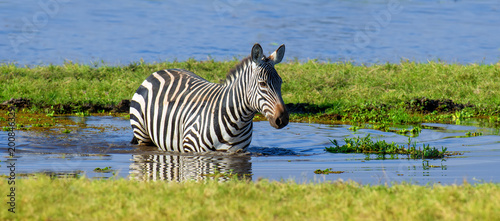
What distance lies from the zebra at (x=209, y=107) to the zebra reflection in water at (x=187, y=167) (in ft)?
0.76

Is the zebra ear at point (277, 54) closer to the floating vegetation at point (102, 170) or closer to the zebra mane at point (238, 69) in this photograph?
the zebra mane at point (238, 69)

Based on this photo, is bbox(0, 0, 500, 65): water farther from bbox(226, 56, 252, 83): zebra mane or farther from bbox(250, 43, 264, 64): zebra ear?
bbox(250, 43, 264, 64): zebra ear

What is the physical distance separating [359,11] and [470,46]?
561 inches

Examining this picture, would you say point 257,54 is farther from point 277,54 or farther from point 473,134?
point 473,134

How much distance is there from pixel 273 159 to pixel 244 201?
142 inches

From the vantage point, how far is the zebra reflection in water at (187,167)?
26.1 feet

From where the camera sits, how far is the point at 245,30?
1364 inches

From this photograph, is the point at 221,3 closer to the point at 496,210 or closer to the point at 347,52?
the point at 347,52

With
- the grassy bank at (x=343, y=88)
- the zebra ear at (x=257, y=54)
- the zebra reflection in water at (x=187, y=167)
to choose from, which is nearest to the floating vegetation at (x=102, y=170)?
the zebra reflection in water at (x=187, y=167)

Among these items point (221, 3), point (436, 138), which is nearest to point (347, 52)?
point (436, 138)

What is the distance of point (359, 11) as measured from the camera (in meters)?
43.4

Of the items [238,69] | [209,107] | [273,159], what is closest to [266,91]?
[238,69]

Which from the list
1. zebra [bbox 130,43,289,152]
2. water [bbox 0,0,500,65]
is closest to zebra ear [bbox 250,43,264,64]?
zebra [bbox 130,43,289,152]

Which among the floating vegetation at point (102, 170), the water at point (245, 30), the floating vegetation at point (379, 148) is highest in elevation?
the water at point (245, 30)
